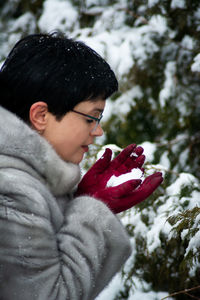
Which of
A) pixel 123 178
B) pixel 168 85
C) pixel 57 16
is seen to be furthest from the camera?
pixel 57 16

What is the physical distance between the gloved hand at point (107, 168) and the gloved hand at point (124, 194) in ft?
0.40

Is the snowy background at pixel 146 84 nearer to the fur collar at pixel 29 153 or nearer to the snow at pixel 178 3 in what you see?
the snow at pixel 178 3

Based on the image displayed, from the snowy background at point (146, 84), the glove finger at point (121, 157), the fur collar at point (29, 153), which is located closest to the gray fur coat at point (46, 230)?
the fur collar at point (29, 153)

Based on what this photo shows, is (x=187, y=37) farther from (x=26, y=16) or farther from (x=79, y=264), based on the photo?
(x=79, y=264)

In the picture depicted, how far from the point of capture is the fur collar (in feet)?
4.65

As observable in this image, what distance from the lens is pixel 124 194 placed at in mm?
1601

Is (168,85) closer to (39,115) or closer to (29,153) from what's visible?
(39,115)

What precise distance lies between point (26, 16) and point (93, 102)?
2.62 metres

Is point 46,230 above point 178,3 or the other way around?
the other way around

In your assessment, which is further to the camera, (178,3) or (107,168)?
(178,3)

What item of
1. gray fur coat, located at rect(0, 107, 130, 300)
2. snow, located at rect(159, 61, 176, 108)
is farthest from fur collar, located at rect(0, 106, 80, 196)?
snow, located at rect(159, 61, 176, 108)

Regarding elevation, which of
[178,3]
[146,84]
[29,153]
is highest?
[178,3]

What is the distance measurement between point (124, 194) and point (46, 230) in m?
0.39

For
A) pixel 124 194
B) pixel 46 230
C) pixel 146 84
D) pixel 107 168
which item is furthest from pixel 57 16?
pixel 46 230
